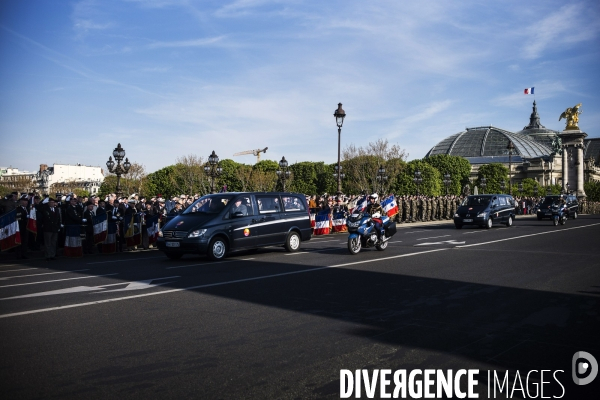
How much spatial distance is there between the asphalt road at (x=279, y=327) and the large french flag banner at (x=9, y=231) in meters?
3.87

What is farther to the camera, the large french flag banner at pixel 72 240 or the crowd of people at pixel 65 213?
the large french flag banner at pixel 72 240

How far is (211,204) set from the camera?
51.0 feet

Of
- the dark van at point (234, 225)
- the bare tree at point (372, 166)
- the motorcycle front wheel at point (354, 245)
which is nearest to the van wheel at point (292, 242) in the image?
the dark van at point (234, 225)

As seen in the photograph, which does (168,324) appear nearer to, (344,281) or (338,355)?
(338,355)

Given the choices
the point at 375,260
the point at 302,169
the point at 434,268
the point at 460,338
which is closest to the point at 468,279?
the point at 434,268

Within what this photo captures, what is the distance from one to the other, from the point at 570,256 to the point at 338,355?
11.8 metres

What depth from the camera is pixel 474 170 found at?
454 feet

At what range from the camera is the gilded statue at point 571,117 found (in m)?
90.2

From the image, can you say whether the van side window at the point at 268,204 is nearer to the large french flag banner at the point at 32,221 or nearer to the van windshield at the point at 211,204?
the van windshield at the point at 211,204

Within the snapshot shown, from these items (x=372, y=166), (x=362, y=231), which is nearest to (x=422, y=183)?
(x=372, y=166)

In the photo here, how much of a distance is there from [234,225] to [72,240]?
554 cm

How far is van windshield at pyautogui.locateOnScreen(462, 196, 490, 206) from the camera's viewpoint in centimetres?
3025

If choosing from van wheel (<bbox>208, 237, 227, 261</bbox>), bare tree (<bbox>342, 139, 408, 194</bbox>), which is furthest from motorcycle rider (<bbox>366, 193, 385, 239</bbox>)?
bare tree (<bbox>342, 139, 408, 194</bbox>)

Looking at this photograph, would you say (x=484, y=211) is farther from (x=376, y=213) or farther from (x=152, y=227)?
(x=152, y=227)
